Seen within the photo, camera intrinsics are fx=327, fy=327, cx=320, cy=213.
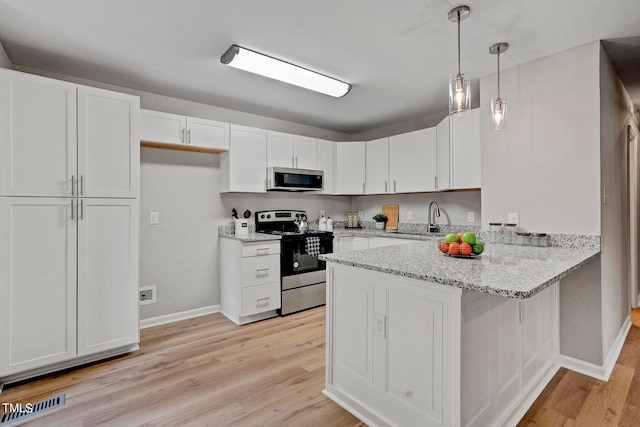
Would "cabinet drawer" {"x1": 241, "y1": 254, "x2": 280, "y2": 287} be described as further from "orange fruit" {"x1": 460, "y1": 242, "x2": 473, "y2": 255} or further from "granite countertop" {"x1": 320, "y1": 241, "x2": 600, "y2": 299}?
"orange fruit" {"x1": 460, "y1": 242, "x2": 473, "y2": 255}

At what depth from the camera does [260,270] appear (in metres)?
3.37

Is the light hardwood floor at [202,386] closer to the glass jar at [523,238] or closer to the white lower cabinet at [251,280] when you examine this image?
the white lower cabinet at [251,280]

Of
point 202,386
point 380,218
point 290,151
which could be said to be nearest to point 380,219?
point 380,218

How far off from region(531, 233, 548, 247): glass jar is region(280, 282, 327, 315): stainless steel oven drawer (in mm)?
2080

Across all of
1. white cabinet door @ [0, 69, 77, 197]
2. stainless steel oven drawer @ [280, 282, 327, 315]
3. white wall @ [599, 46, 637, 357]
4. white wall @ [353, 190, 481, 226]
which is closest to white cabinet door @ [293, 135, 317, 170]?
white wall @ [353, 190, 481, 226]

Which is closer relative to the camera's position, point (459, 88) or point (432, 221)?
point (459, 88)

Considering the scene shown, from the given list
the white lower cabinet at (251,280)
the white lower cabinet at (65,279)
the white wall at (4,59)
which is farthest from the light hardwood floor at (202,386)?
the white wall at (4,59)

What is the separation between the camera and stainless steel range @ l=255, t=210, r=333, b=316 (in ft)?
11.6

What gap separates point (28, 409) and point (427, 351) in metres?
2.31

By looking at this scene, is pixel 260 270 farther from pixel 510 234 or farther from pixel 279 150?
pixel 510 234

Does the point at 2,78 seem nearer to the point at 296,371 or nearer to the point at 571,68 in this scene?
the point at 296,371

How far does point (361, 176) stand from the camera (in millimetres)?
4418

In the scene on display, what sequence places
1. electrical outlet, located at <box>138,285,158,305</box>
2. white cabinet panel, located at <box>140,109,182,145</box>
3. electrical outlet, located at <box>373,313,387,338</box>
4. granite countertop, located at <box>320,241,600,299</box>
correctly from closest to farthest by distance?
granite countertop, located at <box>320,241,600,299</box> → electrical outlet, located at <box>373,313,387,338</box> → white cabinet panel, located at <box>140,109,182,145</box> → electrical outlet, located at <box>138,285,158,305</box>

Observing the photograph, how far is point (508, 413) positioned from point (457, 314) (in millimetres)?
850
